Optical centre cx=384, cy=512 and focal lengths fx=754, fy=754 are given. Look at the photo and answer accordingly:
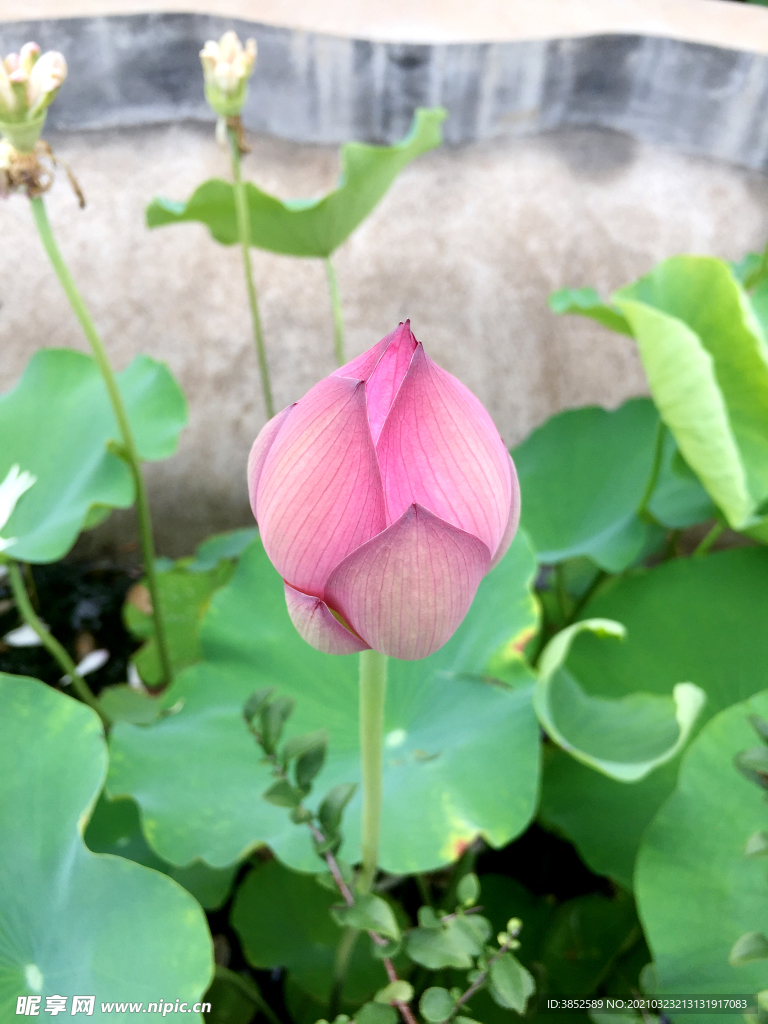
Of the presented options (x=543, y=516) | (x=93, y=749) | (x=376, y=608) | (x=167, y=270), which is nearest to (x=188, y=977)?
(x=93, y=749)

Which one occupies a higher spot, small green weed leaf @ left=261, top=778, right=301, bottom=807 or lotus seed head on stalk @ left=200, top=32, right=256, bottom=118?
lotus seed head on stalk @ left=200, top=32, right=256, bottom=118

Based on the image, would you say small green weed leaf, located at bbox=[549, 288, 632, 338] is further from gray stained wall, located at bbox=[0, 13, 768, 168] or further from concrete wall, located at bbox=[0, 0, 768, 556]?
gray stained wall, located at bbox=[0, 13, 768, 168]

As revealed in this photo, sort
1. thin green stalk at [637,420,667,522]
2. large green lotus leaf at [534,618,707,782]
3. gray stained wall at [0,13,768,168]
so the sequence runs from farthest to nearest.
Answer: gray stained wall at [0,13,768,168] < thin green stalk at [637,420,667,522] < large green lotus leaf at [534,618,707,782]

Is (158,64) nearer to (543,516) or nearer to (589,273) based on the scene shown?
(589,273)

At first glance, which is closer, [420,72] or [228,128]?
[228,128]

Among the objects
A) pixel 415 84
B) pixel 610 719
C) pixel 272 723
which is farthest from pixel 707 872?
pixel 415 84

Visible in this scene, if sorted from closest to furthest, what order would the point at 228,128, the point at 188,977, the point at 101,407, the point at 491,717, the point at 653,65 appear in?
1. the point at 188,977
2. the point at 491,717
3. the point at 228,128
4. the point at 101,407
5. the point at 653,65

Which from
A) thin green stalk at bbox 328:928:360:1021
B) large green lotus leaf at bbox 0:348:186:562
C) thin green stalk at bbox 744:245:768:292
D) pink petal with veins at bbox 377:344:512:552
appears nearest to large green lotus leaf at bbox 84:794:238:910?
thin green stalk at bbox 328:928:360:1021
